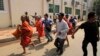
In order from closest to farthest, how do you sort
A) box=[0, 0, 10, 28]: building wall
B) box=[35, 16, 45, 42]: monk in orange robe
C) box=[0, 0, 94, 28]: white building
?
1. box=[35, 16, 45, 42]: monk in orange robe
2. box=[0, 0, 10, 28]: building wall
3. box=[0, 0, 94, 28]: white building

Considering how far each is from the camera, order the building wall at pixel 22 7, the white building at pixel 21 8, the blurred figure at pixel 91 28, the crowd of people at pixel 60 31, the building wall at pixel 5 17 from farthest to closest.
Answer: the building wall at pixel 22 7
the white building at pixel 21 8
the building wall at pixel 5 17
the crowd of people at pixel 60 31
the blurred figure at pixel 91 28

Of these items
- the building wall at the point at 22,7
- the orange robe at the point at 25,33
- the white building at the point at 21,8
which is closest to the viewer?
the orange robe at the point at 25,33

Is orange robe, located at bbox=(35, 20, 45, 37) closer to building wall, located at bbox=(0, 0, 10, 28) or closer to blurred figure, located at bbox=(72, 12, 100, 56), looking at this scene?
blurred figure, located at bbox=(72, 12, 100, 56)

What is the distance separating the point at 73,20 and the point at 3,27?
628 cm

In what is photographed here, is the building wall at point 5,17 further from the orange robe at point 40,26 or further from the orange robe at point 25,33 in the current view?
the orange robe at point 25,33

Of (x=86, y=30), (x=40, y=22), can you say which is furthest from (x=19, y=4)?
(x=86, y=30)

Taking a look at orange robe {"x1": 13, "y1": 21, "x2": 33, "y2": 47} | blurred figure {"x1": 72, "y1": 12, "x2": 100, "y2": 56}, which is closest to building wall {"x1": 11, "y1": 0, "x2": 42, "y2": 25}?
orange robe {"x1": 13, "y1": 21, "x2": 33, "y2": 47}

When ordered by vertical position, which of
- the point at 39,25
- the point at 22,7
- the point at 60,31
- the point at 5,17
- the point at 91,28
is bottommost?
the point at 5,17

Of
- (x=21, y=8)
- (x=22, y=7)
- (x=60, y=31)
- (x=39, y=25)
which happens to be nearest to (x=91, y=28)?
(x=60, y=31)

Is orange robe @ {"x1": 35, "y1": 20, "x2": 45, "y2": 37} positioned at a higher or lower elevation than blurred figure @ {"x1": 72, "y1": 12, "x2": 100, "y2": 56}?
lower

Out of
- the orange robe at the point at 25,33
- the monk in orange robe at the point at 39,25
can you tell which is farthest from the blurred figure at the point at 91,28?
the monk in orange robe at the point at 39,25

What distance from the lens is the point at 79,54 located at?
7.66 metres

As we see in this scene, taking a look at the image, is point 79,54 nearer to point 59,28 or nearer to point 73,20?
point 59,28

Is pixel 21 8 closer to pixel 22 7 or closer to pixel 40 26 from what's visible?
pixel 22 7
